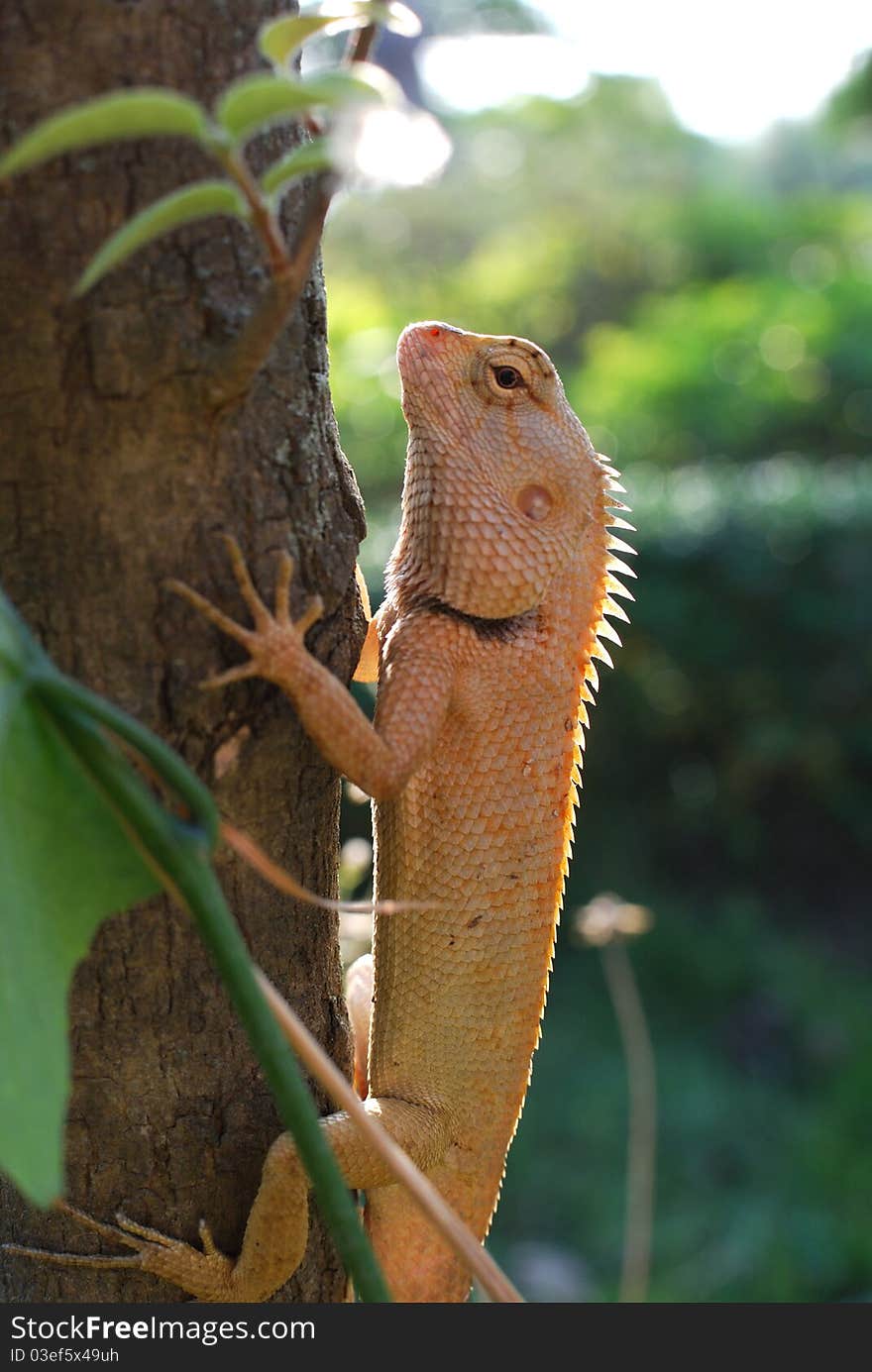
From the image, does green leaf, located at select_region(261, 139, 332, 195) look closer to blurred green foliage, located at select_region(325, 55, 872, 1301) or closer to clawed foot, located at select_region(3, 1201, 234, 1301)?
clawed foot, located at select_region(3, 1201, 234, 1301)

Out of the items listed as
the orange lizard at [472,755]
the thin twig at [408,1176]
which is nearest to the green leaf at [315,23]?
the thin twig at [408,1176]

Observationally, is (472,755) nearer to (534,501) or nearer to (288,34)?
(534,501)

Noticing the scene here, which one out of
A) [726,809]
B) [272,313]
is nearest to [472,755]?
[272,313]

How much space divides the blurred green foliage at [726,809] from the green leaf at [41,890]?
163 inches

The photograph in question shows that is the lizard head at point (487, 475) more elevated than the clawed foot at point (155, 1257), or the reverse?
the lizard head at point (487, 475)

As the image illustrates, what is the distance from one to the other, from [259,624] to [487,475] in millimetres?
714

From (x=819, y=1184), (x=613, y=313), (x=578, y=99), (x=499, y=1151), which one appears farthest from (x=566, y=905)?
(x=578, y=99)

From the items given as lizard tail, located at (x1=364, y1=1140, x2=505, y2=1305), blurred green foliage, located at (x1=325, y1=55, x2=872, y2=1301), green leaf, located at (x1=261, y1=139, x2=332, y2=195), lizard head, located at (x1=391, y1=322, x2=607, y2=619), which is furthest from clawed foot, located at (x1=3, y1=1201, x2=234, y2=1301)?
blurred green foliage, located at (x1=325, y1=55, x2=872, y2=1301)

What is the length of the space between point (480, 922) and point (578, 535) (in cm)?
67

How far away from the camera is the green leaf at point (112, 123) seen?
98 cm

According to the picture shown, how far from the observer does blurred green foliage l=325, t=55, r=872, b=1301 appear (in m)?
5.38

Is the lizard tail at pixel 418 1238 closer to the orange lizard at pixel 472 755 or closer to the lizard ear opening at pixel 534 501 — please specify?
the orange lizard at pixel 472 755

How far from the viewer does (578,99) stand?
89.6 feet

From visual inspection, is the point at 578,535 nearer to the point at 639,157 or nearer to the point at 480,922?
the point at 480,922
